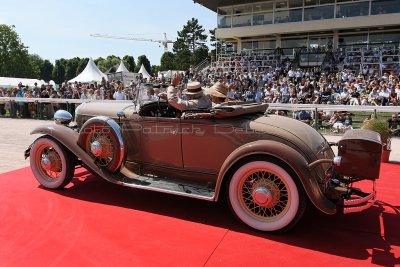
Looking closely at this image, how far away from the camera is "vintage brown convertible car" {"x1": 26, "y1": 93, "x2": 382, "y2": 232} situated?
345cm

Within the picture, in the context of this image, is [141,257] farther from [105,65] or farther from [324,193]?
[105,65]

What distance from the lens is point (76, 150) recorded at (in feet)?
15.1

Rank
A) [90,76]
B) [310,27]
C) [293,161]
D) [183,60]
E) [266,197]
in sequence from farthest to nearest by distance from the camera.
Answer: [183,60] → [310,27] → [90,76] → [266,197] → [293,161]

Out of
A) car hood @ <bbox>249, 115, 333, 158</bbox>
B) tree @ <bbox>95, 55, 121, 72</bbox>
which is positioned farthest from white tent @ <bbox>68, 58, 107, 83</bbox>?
tree @ <bbox>95, 55, 121, 72</bbox>

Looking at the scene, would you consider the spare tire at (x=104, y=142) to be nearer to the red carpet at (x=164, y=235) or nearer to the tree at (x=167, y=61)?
the red carpet at (x=164, y=235)

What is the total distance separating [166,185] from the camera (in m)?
4.17

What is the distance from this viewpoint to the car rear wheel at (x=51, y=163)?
4.75m

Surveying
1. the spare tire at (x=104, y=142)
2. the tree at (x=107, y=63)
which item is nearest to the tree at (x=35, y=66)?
the tree at (x=107, y=63)

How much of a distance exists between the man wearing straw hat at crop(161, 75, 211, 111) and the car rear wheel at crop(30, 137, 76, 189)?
156 centimetres

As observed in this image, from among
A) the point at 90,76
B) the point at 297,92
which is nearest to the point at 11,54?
the point at 90,76

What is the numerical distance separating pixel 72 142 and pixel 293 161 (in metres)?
2.86

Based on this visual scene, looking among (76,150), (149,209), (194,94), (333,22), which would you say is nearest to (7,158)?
(76,150)

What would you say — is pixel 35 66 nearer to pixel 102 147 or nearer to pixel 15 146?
pixel 15 146

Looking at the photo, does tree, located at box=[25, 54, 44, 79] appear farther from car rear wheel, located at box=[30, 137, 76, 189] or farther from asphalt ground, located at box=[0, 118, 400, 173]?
car rear wheel, located at box=[30, 137, 76, 189]
